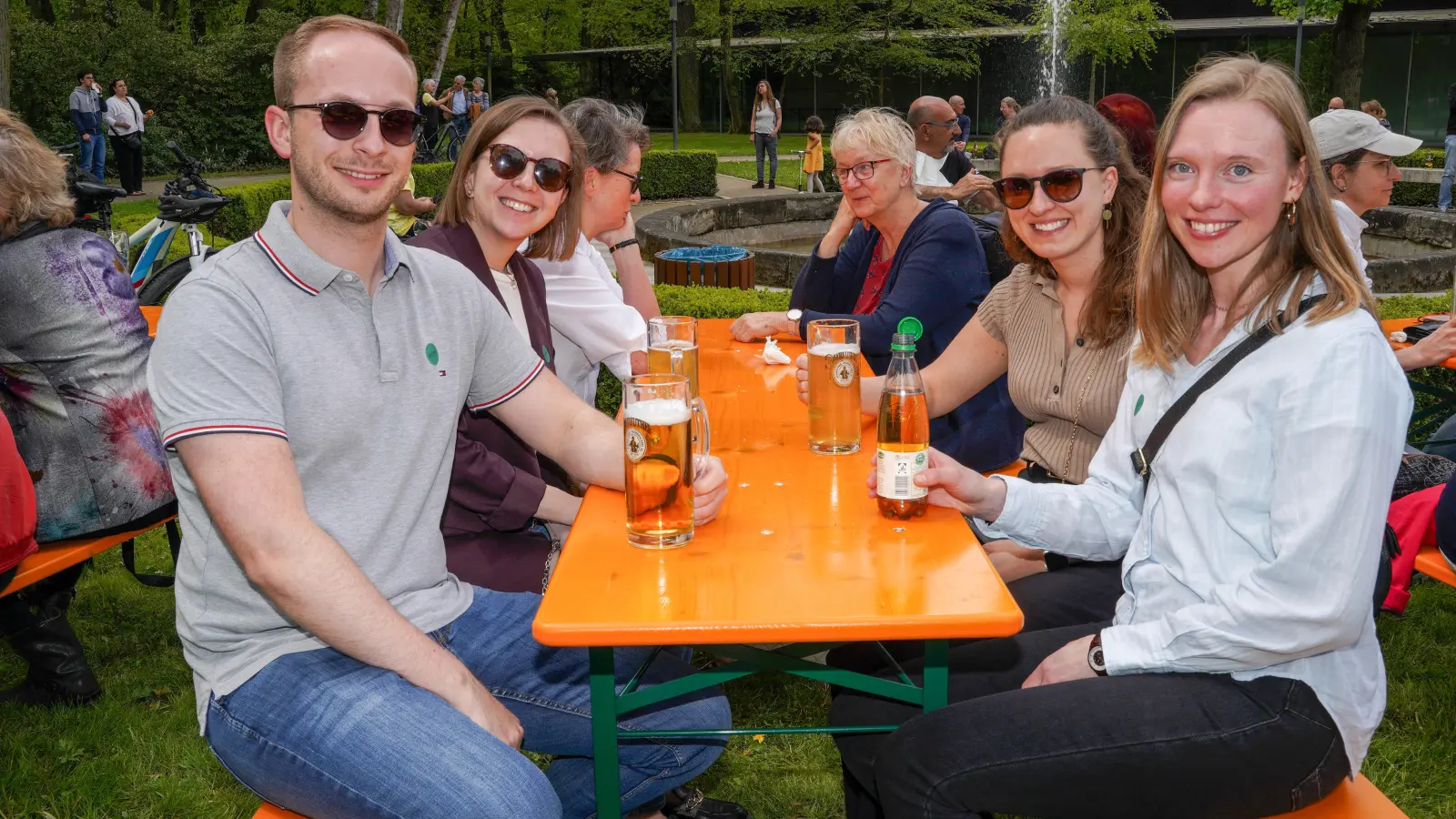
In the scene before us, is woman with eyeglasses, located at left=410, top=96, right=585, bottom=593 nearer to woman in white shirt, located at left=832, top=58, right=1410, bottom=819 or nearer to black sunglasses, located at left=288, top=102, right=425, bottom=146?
black sunglasses, located at left=288, top=102, right=425, bottom=146

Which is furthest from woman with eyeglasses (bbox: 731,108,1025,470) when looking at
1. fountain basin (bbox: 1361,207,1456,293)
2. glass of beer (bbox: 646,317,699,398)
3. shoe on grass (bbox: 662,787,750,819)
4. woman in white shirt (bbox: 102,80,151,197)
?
woman in white shirt (bbox: 102,80,151,197)

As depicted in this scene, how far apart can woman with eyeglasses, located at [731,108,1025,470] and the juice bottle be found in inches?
36.1

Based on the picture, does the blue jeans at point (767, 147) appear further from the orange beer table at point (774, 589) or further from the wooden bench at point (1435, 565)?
the orange beer table at point (774, 589)

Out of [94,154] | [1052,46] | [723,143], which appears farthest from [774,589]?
[1052,46]

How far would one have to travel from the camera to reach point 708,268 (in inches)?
314

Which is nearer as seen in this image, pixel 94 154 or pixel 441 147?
pixel 94 154

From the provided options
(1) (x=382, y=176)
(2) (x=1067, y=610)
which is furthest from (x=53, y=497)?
(2) (x=1067, y=610)

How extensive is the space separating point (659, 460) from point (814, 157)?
17.1m

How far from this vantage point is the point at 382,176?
2246mm

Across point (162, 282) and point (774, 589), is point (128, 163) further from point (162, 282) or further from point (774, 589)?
point (774, 589)

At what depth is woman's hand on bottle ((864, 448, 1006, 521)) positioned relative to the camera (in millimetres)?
2215

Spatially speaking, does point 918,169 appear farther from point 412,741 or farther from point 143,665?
point 412,741

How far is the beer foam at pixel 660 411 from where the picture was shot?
1.99 m

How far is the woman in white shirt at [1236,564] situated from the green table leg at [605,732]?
473mm
